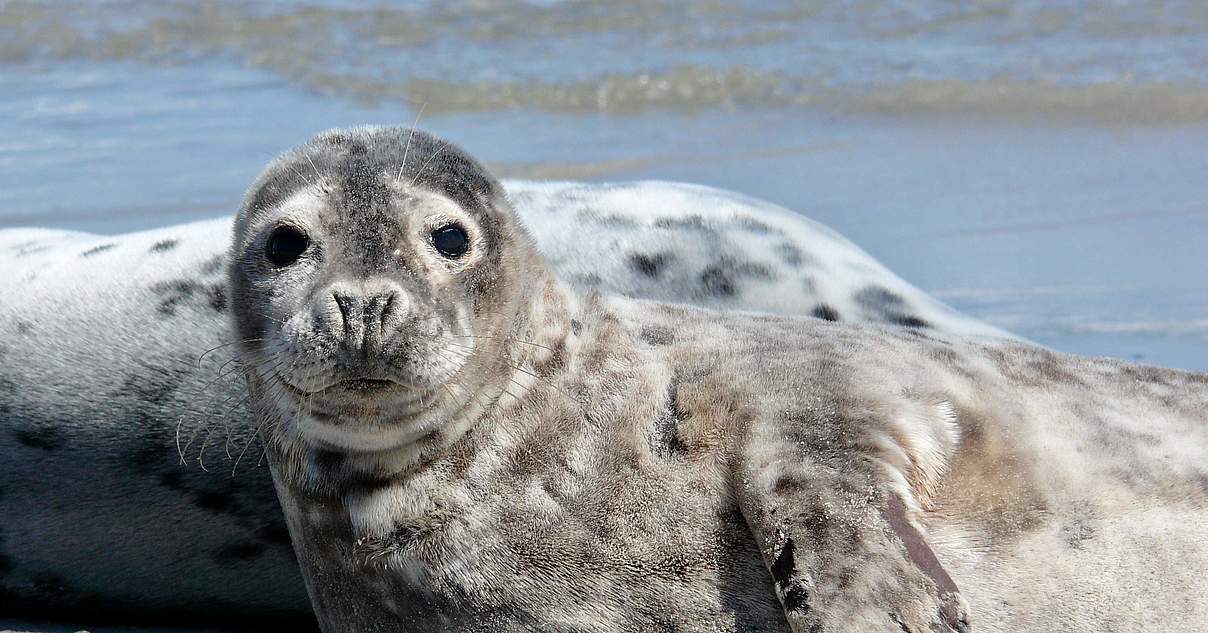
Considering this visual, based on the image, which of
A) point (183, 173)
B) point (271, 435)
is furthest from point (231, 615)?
point (183, 173)

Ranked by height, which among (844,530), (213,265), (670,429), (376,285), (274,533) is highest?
(376,285)

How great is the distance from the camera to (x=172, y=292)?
4.00 m

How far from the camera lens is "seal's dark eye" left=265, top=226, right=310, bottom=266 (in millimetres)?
2727

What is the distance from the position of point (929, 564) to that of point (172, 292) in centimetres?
221

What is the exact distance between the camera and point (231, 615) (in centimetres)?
382

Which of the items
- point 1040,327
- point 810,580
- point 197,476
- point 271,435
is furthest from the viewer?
point 1040,327

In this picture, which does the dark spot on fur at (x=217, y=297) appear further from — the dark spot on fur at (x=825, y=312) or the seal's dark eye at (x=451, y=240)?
the dark spot on fur at (x=825, y=312)

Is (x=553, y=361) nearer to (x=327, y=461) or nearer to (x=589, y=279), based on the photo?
(x=327, y=461)

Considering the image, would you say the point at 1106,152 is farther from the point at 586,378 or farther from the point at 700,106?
the point at 586,378

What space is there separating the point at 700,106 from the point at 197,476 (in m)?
5.74

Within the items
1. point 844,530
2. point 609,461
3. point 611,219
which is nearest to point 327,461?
point 609,461

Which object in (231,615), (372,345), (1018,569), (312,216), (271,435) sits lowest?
(231,615)

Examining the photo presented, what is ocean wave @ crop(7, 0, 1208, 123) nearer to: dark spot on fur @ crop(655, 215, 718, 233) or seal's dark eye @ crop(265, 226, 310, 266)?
dark spot on fur @ crop(655, 215, 718, 233)

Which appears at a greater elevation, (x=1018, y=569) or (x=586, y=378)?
(x=586, y=378)
